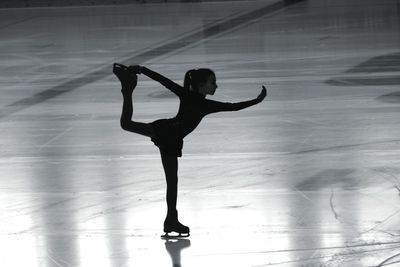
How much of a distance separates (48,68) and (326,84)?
222 inches

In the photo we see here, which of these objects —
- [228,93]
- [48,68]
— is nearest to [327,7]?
[48,68]

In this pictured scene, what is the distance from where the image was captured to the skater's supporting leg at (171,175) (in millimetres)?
8152

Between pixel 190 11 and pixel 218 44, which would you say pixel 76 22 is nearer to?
pixel 190 11

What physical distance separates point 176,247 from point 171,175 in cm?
54

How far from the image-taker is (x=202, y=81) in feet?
25.8

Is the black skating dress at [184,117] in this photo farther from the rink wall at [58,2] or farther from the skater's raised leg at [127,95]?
the rink wall at [58,2]

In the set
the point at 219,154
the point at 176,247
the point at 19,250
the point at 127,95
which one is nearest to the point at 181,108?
the point at 127,95

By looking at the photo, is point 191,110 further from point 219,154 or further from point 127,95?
point 219,154

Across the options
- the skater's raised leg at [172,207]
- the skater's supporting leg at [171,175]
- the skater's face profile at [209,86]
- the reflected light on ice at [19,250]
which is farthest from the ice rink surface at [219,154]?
the skater's face profile at [209,86]

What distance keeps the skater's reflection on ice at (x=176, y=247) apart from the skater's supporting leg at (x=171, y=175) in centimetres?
23

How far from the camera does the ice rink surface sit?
26.6ft

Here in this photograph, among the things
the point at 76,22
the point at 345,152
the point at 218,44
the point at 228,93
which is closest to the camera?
the point at 345,152

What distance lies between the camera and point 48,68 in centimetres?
1950

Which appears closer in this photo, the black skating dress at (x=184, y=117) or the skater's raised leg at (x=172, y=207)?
the black skating dress at (x=184, y=117)
